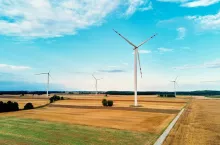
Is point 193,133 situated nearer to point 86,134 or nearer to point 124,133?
point 124,133

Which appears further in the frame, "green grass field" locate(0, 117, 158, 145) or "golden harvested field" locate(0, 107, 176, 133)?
"golden harvested field" locate(0, 107, 176, 133)

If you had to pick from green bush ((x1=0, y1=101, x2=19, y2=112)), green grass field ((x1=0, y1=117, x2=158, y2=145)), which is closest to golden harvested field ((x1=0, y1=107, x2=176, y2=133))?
green grass field ((x1=0, y1=117, x2=158, y2=145))

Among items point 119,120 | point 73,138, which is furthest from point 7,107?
point 73,138

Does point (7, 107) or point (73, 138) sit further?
point (7, 107)

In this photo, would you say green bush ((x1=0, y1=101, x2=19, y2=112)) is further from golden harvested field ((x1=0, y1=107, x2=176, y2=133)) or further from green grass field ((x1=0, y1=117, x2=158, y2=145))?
green grass field ((x1=0, y1=117, x2=158, y2=145))

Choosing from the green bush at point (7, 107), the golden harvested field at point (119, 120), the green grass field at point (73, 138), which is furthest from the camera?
the green bush at point (7, 107)

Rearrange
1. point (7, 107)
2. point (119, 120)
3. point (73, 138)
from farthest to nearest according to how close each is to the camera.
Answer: point (7, 107)
point (119, 120)
point (73, 138)

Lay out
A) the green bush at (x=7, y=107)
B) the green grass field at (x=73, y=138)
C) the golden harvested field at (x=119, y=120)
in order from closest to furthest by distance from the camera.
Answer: the green grass field at (x=73, y=138) < the golden harvested field at (x=119, y=120) < the green bush at (x=7, y=107)

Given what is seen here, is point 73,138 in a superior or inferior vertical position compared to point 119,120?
superior

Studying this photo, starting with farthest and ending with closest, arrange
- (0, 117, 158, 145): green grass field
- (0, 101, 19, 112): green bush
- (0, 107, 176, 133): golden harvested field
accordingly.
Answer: (0, 101, 19, 112): green bush < (0, 107, 176, 133): golden harvested field < (0, 117, 158, 145): green grass field

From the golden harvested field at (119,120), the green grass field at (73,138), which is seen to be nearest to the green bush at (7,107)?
the golden harvested field at (119,120)

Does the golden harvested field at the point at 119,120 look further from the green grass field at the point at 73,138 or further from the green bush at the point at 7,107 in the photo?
the green bush at the point at 7,107

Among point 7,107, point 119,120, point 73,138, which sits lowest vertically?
point 119,120

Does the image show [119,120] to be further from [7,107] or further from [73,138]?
[7,107]
